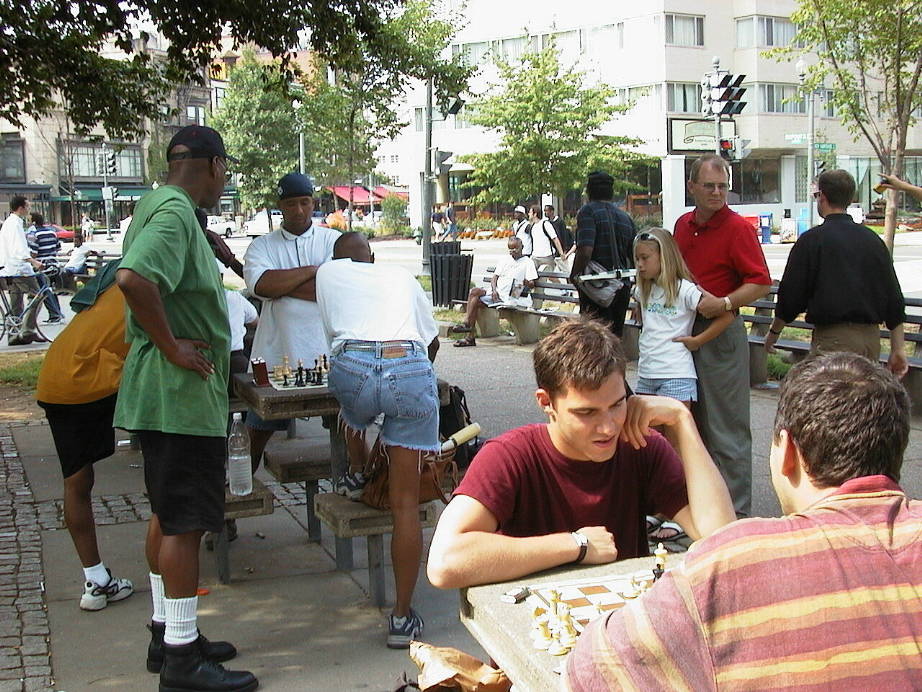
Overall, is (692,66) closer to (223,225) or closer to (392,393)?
(223,225)

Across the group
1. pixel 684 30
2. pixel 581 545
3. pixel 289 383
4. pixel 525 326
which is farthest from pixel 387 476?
pixel 684 30

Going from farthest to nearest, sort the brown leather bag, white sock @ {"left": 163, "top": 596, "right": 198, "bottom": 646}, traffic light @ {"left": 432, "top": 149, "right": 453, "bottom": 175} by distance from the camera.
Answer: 1. traffic light @ {"left": 432, "top": 149, "right": 453, "bottom": 175}
2. the brown leather bag
3. white sock @ {"left": 163, "top": 596, "right": 198, "bottom": 646}

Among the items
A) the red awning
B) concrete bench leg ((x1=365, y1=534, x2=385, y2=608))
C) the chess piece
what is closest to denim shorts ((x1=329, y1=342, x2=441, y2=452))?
concrete bench leg ((x1=365, y1=534, x2=385, y2=608))

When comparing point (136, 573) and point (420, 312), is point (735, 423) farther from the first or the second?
point (136, 573)

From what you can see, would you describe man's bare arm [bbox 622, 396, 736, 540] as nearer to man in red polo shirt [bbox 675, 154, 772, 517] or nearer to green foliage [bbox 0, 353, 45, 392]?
man in red polo shirt [bbox 675, 154, 772, 517]

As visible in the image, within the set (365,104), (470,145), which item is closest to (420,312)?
(365,104)

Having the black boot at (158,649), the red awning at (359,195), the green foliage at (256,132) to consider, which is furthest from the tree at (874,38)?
the red awning at (359,195)

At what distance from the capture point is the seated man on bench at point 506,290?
47.3 feet

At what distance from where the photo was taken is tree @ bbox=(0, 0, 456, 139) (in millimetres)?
9648

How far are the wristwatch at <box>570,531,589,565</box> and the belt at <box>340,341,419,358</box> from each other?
6.83 feet

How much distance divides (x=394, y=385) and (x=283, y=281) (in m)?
1.61

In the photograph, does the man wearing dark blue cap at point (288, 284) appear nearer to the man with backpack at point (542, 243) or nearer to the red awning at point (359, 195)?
the man with backpack at point (542, 243)

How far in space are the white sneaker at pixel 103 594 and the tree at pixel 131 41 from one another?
5465 mm

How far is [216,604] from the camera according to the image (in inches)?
208
